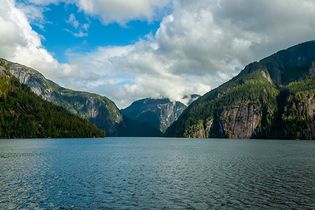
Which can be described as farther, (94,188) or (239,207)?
(94,188)

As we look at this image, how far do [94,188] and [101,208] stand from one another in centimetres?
1617

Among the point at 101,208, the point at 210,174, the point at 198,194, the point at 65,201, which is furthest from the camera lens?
the point at 210,174

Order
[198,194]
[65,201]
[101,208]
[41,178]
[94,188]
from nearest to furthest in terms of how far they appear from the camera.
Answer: [101,208]
[65,201]
[198,194]
[94,188]
[41,178]

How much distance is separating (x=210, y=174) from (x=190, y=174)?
4620 millimetres

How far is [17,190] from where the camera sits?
6347cm

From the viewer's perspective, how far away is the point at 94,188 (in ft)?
Answer: 220

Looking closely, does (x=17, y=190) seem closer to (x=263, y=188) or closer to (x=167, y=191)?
(x=167, y=191)

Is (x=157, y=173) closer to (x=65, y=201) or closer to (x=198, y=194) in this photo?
(x=198, y=194)

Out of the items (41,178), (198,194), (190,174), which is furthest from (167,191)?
(41,178)

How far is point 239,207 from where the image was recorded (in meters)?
52.5

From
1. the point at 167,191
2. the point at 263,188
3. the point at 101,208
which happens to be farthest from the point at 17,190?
the point at 263,188

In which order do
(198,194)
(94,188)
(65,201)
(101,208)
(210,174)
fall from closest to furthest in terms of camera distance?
(101,208), (65,201), (198,194), (94,188), (210,174)

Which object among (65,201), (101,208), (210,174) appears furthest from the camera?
(210,174)

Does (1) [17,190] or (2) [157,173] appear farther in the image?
(2) [157,173]
